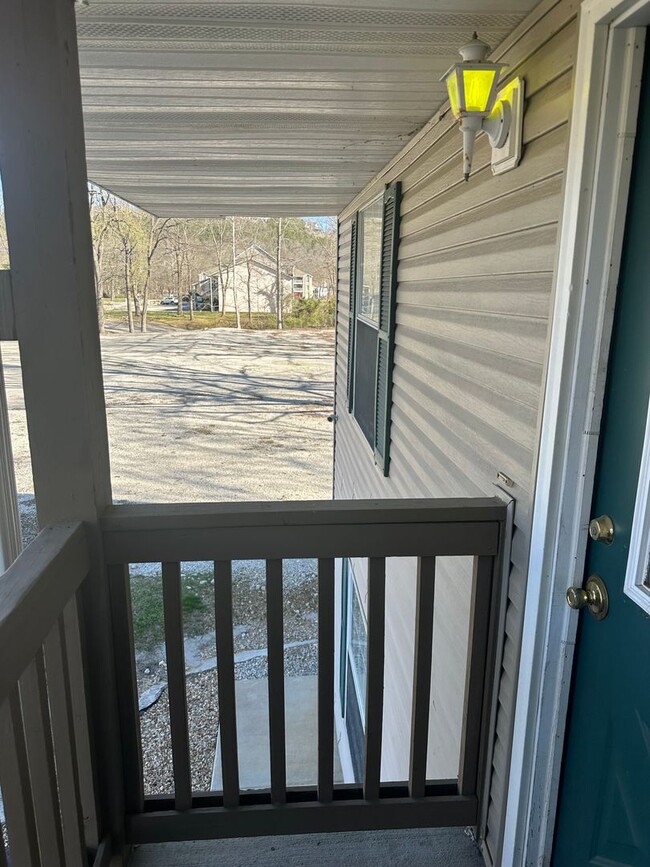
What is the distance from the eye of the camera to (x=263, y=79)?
6.95 feet

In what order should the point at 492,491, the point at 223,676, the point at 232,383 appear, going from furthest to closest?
the point at 232,383 < the point at 492,491 < the point at 223,676

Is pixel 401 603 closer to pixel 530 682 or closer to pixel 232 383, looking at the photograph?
pixel 530 682

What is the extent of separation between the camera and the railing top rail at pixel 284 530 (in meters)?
1.46

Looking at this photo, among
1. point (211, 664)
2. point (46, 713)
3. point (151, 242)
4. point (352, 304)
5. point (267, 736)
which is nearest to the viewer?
point (46, 713)

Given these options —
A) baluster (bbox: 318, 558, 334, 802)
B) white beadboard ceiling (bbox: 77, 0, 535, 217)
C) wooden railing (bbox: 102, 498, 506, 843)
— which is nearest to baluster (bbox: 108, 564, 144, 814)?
wooden railing (bbox: 102, 498, 506, 843)

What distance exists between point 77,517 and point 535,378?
48.4 inches

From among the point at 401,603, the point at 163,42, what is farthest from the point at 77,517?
the point at 401,603

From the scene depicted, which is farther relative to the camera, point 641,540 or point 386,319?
point 386,319

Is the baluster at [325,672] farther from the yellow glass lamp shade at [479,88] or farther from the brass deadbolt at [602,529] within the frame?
the yellow glass lamp shade at [479,88]

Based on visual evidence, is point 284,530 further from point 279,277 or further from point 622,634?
point 279,277

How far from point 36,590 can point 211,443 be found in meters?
13.9

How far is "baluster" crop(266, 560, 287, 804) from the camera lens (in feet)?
4.99

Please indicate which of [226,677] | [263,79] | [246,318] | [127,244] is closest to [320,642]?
[226,677]

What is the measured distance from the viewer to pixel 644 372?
1.13 meters
